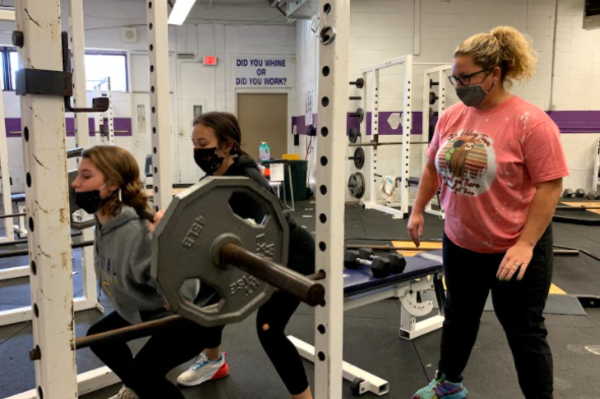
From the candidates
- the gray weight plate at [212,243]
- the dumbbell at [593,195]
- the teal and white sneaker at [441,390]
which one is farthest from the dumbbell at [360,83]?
the gray weight plate at [212,243]

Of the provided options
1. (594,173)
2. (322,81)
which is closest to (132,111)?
(594,173)

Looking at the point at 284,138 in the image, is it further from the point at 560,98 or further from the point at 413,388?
the point at 413,388

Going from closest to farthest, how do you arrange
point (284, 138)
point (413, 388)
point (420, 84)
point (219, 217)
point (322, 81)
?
point (219, 217), point (322, 81), point (413, 388), point (420, 84), point (284, 138)

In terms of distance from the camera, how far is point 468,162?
1576 millimetres

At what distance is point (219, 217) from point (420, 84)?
667 centimetres

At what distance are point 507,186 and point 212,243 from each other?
1.08 metres

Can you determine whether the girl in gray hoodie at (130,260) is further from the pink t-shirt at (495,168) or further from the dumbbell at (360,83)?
the dumbbell at (360,83)

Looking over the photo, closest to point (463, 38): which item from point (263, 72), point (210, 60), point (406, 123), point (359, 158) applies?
point (406, 123)

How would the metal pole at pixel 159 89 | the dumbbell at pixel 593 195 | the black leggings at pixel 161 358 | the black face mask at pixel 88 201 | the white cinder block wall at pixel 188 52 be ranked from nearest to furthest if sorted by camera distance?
the black face mask at pixel 88 201, the black leggings at pixel 161 358, the metal pole at pixel 159 89, the dumbbell at pixel 593 195, the white cinder block wall at pixel 188 52

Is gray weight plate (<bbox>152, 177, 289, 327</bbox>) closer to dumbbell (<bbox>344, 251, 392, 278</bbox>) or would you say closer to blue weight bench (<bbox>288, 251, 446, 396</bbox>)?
blue weight bench (<bbox>288, 251, 446, 396</bbox>)

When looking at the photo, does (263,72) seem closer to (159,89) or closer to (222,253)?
(159,89)

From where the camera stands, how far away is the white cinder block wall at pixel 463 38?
690cm

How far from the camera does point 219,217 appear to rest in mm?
812

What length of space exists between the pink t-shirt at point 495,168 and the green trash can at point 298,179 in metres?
5.34
